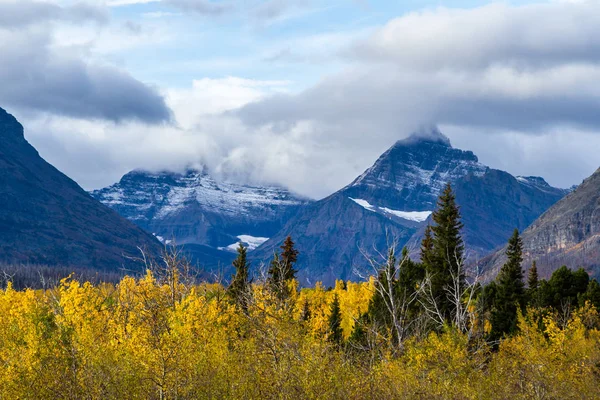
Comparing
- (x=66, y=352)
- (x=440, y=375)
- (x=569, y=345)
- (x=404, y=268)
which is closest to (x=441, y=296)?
(x=404, y=268)

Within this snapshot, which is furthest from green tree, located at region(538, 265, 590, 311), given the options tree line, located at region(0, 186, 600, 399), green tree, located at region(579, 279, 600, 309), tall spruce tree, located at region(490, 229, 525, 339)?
tree line, located at region(0, 186, 600, 399)

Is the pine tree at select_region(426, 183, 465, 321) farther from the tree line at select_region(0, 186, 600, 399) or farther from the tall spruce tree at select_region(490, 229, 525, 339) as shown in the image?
the tree line at select_region(0, 186, 600, 399)

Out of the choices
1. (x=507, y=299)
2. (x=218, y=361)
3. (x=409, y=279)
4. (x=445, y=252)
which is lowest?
(x=218, y=361)

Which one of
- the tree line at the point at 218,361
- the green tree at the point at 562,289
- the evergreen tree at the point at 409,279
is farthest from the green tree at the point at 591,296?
the tree line at the point at 218,361

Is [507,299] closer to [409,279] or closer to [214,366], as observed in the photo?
[409,279]

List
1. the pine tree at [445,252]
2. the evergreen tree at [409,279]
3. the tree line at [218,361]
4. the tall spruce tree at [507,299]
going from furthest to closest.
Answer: the tall spruce tree at [507,299] → the evergreen tree at [409,279] → the pine tree at [445,252] → the tree line at [218,361]

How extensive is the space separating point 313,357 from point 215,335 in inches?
294

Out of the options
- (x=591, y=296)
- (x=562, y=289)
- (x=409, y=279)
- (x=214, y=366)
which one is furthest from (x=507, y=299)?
(x=214, y=366)

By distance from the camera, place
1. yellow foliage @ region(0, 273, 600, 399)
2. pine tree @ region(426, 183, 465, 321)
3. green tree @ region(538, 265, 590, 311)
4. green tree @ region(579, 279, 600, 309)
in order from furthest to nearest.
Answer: green tree @ region(538, 265, 590, 311) → green tree @ region(579, 279, 600, 309) → pine tree @ region(426, 183, 465, 321) → yellow foliage @ region(0, 273, 600, 399)

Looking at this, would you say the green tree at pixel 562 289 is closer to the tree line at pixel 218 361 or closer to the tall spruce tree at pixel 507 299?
the tall spruce tree at pixel 507 299

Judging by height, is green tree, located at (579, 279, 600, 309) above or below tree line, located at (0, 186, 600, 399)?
above

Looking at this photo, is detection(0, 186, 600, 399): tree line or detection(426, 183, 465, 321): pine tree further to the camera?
detection(426, 183, 465, 321): pine tree

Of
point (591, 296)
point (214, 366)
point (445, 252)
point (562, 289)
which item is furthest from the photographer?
point (562, 289)

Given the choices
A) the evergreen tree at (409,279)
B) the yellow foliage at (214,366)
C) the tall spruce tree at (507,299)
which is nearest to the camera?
the yellow foliage at (214,366)
